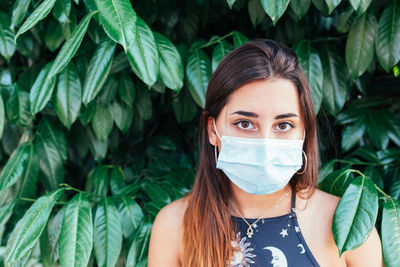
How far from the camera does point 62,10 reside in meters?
1.18

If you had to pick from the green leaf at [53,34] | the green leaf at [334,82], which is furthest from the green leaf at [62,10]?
the green leaf at [334,82]

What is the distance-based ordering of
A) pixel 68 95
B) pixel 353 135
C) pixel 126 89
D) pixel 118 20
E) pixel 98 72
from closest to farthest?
1. pixel 118 20
2. pixel 98 72
3. pixel 68 95
4. pixel 126 89
5. pixel 353 135

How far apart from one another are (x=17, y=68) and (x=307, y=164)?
1225 millimetres

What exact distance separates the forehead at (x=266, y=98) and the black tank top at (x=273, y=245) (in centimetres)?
31

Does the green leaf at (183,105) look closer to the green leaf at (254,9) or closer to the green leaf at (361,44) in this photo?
the green leaf at (254,9)

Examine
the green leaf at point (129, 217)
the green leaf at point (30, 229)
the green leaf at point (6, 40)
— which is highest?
the green leaf at point (6, 40)

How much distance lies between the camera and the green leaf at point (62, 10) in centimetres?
117

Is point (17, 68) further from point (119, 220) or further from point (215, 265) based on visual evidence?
point (215, 265)

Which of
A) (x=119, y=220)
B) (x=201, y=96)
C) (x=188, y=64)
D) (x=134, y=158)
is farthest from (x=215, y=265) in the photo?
(x=134, y=158)

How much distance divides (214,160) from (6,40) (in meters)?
0.86

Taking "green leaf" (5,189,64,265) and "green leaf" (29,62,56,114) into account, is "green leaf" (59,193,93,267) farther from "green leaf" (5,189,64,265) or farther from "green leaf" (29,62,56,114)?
"green leaf" (29,62,56,114)

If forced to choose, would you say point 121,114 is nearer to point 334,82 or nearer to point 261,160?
point 261,160

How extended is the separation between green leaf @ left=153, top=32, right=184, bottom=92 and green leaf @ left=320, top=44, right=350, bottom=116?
22.2 inches

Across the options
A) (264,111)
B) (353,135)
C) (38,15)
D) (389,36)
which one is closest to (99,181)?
(38,15)
